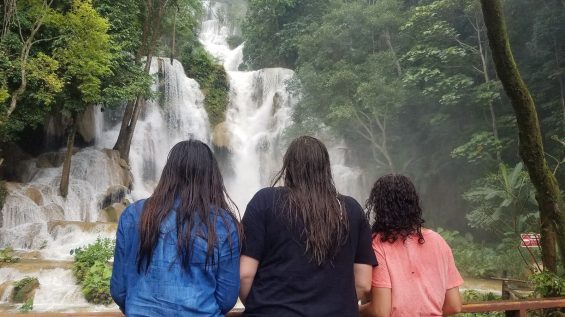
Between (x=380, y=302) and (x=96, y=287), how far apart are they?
322 inches

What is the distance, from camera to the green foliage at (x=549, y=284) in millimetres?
3914

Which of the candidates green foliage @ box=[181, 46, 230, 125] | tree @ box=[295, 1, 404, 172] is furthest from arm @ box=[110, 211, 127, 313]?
green foliage @ box=[181, 46, 230, 125]

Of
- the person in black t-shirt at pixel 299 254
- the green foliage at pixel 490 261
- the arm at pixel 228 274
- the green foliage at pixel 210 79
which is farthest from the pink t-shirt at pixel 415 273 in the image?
the green foliage at pixel 210 79

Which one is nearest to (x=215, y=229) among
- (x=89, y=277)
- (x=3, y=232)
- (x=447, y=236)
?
(x=89, y=277)

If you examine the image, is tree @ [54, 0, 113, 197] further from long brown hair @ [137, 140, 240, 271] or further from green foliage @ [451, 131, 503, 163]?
long brown hair @ [137, 140, 240, 271]

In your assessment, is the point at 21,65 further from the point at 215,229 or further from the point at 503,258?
the point at 503,258

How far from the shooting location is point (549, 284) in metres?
3.98

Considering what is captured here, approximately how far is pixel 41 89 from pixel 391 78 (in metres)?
12.0

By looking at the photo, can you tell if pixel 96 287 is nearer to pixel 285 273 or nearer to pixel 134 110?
pixel 285 273

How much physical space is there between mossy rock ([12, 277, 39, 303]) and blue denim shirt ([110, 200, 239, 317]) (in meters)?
8.30

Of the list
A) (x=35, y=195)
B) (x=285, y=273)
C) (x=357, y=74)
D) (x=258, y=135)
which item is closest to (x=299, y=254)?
A: (x=285, y=273)

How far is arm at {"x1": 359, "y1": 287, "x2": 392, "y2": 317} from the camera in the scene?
2.08 m

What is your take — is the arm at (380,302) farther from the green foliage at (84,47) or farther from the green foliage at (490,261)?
the green foliage at (84,47)

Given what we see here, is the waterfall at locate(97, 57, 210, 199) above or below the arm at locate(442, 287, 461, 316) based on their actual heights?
above
